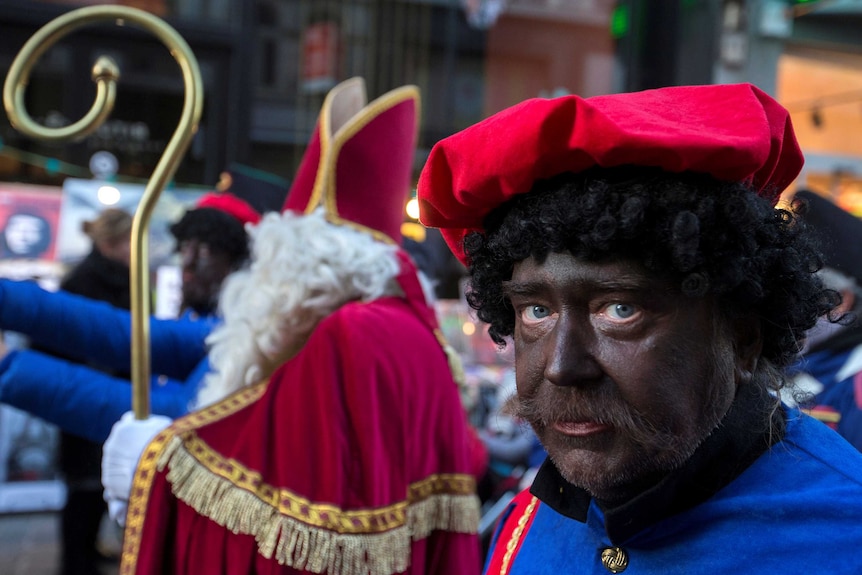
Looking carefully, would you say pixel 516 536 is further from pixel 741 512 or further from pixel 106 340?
pixel 106 340

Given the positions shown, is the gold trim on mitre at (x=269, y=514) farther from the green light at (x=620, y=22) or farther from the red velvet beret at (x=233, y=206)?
the green light at (x=620, y=22)

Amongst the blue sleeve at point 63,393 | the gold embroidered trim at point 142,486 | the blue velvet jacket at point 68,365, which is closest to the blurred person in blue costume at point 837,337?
the gold embroidered trim at point 142,486

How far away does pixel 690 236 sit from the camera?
118 cm

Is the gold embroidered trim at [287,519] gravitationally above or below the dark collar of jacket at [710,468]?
below

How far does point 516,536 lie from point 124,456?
48.9 inches

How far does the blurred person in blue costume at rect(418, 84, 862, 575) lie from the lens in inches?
46.4

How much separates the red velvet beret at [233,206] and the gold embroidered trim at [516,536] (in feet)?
7.74

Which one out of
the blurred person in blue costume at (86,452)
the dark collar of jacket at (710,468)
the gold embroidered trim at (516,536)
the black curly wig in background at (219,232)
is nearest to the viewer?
the dark collar of jacket at (710,468)

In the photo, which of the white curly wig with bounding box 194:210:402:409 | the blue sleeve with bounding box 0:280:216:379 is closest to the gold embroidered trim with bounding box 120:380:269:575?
the white curly wig with bounding box 194:210:402:409

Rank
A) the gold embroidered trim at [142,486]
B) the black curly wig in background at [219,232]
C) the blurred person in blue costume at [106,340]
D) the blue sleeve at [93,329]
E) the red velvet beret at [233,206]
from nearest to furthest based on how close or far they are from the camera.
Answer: the gold embroidered trim at [142,486] < the blue sleeve at [93,329] < the blurred person in blue costume at [106,340] < the black curly wig in background at [219,232] < the red velvet beret at [233,206]

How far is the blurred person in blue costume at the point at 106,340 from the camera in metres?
2.76

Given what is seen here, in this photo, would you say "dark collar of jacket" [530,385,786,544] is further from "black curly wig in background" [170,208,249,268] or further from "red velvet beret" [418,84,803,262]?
"black curly wig in background" [170,208,249,268]

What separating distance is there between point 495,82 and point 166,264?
10.1 feet

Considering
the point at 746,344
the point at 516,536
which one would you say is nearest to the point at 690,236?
the point at 746,344
